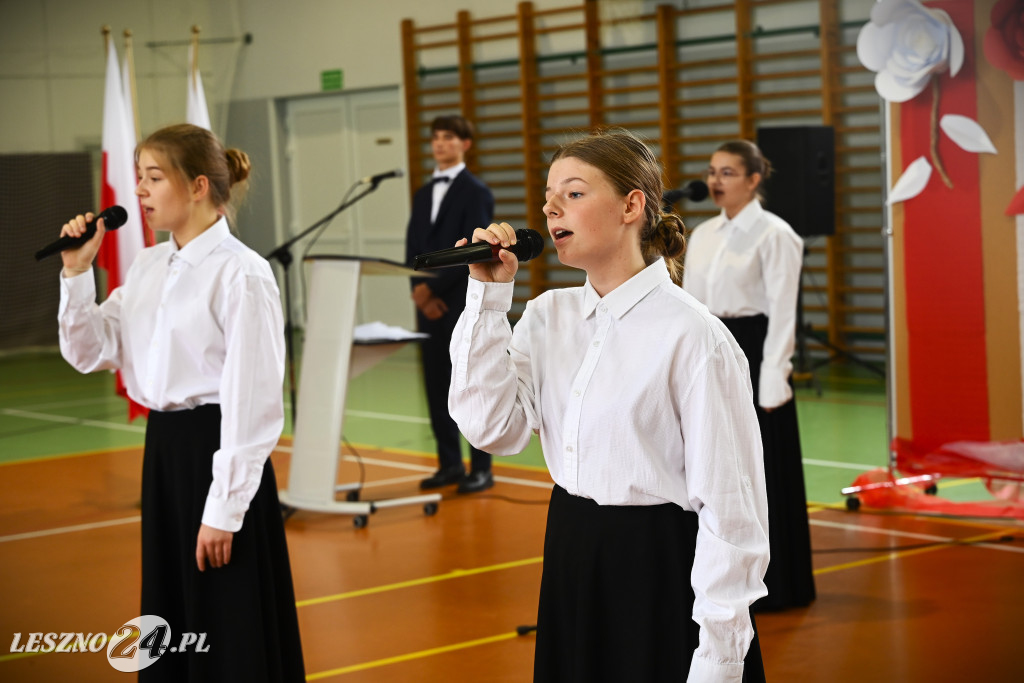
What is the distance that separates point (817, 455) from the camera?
19.3ft

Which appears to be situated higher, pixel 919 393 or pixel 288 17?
pixel 288 17

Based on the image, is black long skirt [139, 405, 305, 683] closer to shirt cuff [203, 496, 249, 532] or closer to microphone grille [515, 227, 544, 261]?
shirt cuff [203, 496, 249, 532]

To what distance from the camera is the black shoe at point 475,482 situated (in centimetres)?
543

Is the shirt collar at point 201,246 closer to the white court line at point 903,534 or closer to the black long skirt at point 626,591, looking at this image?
the black long skirt at point 626,591

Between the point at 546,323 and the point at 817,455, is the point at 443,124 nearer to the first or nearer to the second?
the point at 817,455

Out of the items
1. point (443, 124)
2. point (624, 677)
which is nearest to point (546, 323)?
point (624, 677)

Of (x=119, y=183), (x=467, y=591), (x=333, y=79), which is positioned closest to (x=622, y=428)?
(x=467, y=591)

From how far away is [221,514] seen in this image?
2330 millimetres

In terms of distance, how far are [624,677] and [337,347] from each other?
11.1ft

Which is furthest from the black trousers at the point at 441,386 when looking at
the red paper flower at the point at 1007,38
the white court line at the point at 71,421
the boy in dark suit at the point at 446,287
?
the white court line at the point at 71,421

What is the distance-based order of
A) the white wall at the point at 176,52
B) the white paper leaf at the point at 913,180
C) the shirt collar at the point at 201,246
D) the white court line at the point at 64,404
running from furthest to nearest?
the white wall at the point at 176,52 < the white court line at the point at 64,404 < the white paper leaf at the point at 913,180 < the shirt collar at the point at 201,246

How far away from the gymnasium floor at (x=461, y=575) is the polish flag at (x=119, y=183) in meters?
1.03

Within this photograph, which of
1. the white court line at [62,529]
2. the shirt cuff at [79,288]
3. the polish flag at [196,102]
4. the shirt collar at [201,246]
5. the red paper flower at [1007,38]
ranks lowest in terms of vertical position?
the white court line at [62,529]

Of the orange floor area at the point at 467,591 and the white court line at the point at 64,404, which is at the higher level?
the white court line at the point at 64,404
